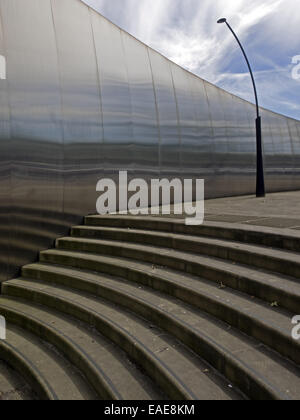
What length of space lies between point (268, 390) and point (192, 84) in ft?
39.3

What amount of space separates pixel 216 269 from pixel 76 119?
5732 millimetres

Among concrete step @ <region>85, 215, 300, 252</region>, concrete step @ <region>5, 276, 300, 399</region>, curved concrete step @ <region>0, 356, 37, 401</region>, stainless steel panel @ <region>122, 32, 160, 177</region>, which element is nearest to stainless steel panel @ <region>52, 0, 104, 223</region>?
concrete step @ <region>85, 215, 300, 252</region>

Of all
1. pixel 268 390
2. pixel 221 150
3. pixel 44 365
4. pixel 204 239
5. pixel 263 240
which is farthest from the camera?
pixel 221 150

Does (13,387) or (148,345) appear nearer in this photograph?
(148,345)

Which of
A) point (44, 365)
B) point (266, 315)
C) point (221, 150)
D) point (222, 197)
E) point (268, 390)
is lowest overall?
point (44, 365)

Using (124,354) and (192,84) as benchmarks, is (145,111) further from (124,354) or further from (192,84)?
(124,354)

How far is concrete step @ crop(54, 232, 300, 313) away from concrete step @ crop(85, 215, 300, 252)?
34 cm

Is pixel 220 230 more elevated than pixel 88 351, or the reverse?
pixel 220 230

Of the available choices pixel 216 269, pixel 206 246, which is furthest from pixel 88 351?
pixel 206 246

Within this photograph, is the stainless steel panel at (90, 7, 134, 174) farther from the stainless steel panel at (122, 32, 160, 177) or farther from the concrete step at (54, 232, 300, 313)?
the concrete step at (54, 232, 300, 313)

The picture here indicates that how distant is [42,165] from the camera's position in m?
7.26

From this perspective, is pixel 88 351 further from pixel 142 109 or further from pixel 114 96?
pixel 142 109

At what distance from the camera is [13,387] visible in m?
3.92
